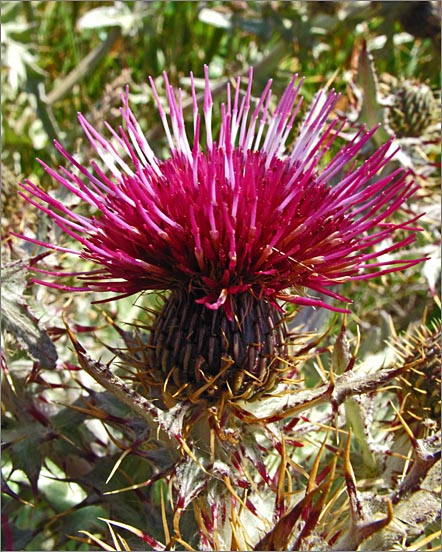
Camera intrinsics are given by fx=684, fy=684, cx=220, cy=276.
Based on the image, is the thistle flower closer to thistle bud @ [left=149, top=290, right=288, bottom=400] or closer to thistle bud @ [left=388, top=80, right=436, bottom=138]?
thistle bud @ [left=149, top=290, right=288, bottom=400]

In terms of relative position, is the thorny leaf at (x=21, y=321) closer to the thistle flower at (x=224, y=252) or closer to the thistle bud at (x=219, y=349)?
the thistle flower at (x=224, y=252)

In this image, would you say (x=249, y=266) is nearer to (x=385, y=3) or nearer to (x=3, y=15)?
(x=385, y=3)

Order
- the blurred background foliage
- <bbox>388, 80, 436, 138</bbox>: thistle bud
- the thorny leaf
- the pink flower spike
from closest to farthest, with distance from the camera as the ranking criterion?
the pink flower spike → the thorny leaf → the blurred background foliage → <bbox>388, 80, 436, 138</bbox>: thistle bud

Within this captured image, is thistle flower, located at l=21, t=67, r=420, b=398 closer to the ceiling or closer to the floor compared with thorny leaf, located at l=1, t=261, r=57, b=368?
closer to the ceiling

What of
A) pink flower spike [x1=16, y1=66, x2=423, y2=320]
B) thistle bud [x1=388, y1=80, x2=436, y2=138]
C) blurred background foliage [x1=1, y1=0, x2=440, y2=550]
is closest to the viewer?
pink flower spike [x1=16, y1=66, x2=423, y2=320]

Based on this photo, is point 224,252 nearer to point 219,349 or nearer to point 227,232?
point 227,232

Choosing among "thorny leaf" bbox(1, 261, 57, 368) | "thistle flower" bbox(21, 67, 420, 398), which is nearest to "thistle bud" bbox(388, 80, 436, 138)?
"thistle flower" bbox(21, 67, 420, 398)

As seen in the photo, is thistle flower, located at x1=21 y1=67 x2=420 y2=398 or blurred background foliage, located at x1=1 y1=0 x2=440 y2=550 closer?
thistle flower, located at x1=21 y1=67 x2=420 y2=398

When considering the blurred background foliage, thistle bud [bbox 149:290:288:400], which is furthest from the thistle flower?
the blurred background foliage

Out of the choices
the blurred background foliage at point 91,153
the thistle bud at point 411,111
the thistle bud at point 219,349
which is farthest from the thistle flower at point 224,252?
the thistle bud at point 411,111
